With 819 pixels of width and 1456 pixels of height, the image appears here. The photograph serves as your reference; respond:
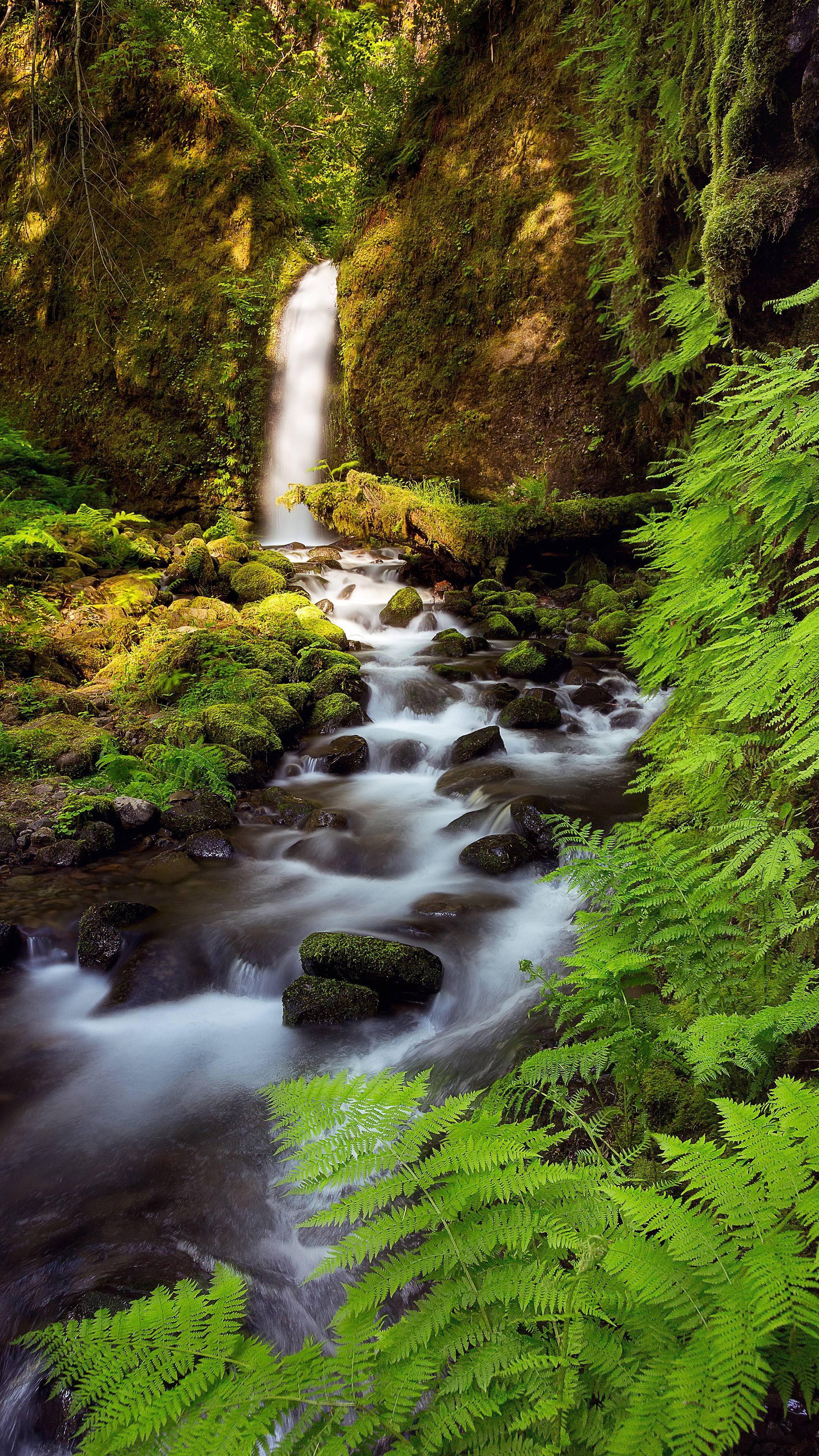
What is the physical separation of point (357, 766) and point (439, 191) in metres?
12.4

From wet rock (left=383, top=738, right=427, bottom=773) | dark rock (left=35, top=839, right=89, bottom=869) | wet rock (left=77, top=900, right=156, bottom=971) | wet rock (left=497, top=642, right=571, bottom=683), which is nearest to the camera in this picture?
wet rock (left=77, top=900, right=156, bottom=971)

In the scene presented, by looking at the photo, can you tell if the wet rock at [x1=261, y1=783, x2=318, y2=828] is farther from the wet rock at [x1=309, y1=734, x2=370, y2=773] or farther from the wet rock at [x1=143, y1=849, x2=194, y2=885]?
the wet rock at [x1=143, y1=849, x2=194, y2=885]

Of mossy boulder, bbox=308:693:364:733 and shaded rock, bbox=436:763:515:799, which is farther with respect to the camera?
mossy boulder, bbox=308:693:364:733

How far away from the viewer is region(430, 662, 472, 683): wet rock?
9.56 m

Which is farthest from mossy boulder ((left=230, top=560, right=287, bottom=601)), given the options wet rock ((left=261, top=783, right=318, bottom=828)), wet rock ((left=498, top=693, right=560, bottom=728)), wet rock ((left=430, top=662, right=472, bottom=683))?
wet rock ((left=261, top=783, right=318, bottom=828))

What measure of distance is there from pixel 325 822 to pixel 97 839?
1.88m

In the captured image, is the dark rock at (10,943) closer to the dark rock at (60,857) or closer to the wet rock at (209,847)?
the dark rock at (60,857)

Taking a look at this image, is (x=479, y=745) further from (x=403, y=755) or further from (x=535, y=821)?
(x=535, y=821)

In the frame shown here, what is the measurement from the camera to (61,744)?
7.32 m

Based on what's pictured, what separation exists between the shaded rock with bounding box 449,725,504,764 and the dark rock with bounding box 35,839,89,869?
3.66m

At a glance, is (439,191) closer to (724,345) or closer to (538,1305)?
(724,345)

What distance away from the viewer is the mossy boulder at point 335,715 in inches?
337

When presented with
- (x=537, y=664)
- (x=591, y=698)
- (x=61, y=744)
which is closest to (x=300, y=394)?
(x=537, y=664)

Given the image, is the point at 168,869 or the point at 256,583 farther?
the point at 256,583
